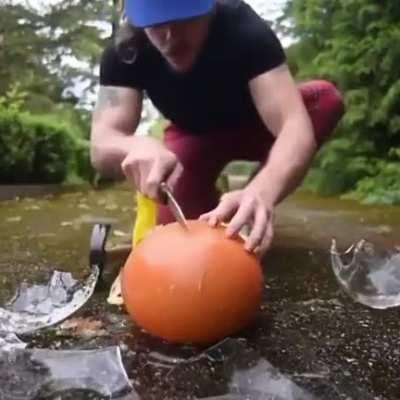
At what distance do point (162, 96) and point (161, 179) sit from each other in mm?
597

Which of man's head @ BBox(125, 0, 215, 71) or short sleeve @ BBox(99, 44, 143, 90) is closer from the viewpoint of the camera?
man's head @ BBox(125, 0, 215, 71)

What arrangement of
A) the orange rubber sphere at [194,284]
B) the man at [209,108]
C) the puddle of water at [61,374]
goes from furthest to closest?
the man at [209,108] → the orange rubber sphere at [194,284] → the puddle of water at [61,374]

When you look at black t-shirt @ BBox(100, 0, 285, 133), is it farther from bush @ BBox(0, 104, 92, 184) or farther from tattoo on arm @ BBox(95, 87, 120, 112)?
bush @ BBox(0, 104, 92, 184)

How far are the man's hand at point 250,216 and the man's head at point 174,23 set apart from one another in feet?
1.18

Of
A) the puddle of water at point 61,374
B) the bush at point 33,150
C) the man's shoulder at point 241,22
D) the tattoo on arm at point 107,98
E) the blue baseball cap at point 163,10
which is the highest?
the blue baseball cap at point 163,10

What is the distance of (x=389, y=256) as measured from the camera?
1.88 meters

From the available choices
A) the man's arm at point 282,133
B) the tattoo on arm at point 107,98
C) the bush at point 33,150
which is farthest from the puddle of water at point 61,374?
the bush at point 33,150

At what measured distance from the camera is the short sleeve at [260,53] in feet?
5.87

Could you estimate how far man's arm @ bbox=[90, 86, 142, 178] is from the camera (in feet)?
5.80

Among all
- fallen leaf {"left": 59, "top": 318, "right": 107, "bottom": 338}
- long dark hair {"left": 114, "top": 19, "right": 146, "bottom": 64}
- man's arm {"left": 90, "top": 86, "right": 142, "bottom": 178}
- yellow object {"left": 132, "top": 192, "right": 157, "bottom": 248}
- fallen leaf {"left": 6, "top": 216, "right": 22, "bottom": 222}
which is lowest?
fallen leaf {"left": 6, "top": 216, "right": 22, "bottom": 222}

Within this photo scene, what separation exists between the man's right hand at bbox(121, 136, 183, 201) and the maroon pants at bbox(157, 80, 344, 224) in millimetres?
616

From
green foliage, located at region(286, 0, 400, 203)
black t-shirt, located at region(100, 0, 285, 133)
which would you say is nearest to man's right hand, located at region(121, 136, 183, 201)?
black t-shirt, located at region(100, 0, 285, 133)

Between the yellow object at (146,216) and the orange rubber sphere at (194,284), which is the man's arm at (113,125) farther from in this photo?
the orange rubber sphere at (194,284)

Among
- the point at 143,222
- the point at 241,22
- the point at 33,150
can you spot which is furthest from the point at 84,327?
the point at 33,150
